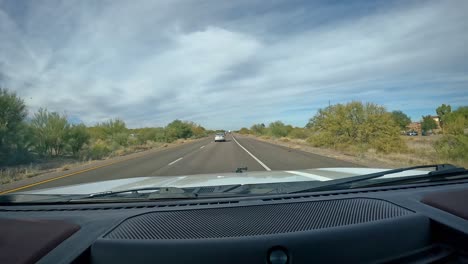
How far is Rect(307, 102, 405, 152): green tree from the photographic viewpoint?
23547 mm

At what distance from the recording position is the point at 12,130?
19.6 m

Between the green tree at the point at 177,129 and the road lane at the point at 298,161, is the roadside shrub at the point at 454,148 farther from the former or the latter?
the green tree at the point at 177,129

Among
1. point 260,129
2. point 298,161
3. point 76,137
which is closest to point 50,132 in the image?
point 76,137

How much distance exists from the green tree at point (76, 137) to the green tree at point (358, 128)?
22230 mm

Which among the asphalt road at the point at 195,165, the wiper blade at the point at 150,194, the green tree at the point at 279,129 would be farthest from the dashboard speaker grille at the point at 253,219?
the green tree at the point at 279,129

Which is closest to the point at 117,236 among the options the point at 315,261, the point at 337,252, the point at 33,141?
the point at 315,261

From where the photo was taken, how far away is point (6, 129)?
18.9 meters

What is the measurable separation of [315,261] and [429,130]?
89.4 m

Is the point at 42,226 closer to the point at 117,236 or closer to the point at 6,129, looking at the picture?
the point at 117,236

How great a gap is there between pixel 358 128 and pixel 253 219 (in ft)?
84.0

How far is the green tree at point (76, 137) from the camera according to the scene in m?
26.3

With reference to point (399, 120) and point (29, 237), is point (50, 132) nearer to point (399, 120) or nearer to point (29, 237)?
point (29, 237)

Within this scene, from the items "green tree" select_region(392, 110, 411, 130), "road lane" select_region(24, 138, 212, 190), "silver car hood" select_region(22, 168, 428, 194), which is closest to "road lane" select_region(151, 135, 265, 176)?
"road lane" select_region(24, 138, 212, 190)

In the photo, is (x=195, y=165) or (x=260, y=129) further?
(x=260, y=129)
